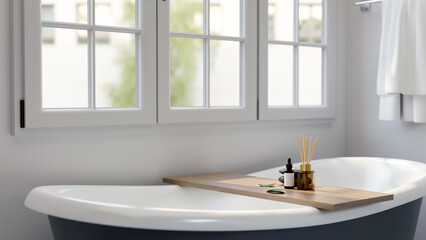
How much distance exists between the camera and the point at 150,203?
2322 mm

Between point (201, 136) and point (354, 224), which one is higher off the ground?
point (201, 136)

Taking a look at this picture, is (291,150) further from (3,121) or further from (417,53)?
(3,121)

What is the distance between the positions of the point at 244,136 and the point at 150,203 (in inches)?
32.3

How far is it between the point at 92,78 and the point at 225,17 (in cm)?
85

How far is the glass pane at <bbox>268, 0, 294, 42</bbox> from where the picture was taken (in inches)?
121

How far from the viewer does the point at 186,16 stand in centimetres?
269

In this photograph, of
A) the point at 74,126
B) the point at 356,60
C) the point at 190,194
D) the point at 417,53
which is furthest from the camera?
the point at 356,60

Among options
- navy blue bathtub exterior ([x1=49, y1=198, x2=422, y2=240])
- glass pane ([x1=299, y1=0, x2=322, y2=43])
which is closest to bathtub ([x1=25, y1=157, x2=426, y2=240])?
navy blue bathtub exterior ([x1=49, y1=198, x2=422, y2=240])

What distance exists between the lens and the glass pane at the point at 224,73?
2.85m

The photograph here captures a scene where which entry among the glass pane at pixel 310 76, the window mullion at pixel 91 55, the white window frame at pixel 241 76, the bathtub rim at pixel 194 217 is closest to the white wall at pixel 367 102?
the glass pane at pixel 310 76

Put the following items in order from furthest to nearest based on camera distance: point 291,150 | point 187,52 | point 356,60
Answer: point 356,60
point 291,150
point 187,52

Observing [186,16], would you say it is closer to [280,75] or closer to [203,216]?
[280,75]

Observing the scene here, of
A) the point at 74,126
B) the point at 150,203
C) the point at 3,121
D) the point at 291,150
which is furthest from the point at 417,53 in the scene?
the point at 3,121

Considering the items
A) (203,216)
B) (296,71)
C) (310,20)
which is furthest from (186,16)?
(203,216)
